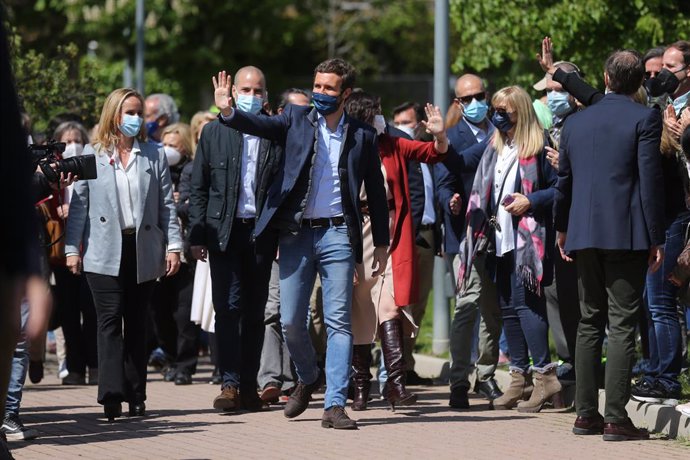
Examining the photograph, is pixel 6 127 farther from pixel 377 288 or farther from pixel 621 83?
pixel 377 288

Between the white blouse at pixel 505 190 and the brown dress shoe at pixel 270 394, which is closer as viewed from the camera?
the white blouse at pixel 505 190

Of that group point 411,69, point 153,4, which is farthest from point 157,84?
point 411,69

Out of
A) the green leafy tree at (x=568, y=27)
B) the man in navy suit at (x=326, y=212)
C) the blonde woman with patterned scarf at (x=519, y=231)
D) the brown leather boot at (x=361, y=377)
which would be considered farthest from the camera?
the green leafy tree at (x=568, y=27)

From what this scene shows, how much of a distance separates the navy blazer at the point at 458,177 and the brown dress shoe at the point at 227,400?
1.95m

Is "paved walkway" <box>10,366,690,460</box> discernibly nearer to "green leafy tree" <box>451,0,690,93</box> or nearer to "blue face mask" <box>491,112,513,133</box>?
"blue face mask" <box>491,112,513,133</box>

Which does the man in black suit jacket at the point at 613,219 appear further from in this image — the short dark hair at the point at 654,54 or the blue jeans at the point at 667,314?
the short dark hair at the point at 654,54

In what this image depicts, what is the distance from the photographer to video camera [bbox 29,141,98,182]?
8289mm

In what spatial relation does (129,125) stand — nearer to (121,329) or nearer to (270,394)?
(121,329)

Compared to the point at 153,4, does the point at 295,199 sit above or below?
below

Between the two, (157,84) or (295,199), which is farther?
(157,84)

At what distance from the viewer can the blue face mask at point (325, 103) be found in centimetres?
855

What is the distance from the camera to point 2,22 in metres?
4.38

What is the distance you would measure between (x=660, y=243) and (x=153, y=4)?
1218 inches

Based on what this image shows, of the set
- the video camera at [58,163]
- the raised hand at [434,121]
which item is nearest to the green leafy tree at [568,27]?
the raised hand at [434,121]
